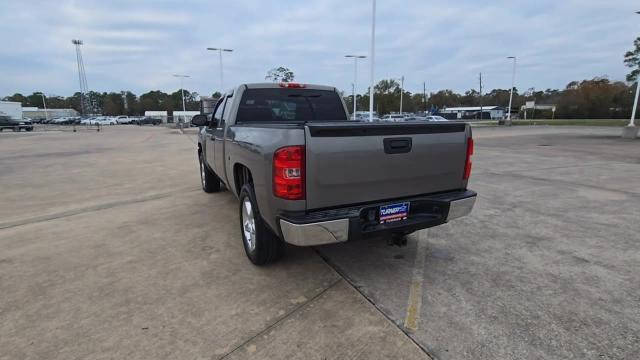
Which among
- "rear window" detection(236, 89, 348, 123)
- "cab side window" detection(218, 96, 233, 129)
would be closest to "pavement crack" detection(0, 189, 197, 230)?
"cab side window" detection(218, 96, 233, 129)

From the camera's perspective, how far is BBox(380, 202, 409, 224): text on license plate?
3.19 meters

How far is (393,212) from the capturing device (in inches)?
127

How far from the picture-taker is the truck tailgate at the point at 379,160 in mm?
2896

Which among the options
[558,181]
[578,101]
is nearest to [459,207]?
[558,181]

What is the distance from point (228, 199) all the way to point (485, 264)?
4642 mm

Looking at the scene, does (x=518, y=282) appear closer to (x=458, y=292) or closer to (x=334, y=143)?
(x=458, y=292)

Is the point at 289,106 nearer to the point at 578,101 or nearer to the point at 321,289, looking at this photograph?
the point at 321,289

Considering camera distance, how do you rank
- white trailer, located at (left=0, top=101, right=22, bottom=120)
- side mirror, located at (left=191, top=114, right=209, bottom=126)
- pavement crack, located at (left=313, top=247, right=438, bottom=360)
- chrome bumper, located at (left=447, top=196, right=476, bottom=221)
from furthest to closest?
white trailer, located at (left=0, top=101, right=22, bottom=120), side mirror, located at (left=191, top=114, right=209, bottom=126), chrome bumper, located at (left=447, top=196, right=476, bottom=221), pavement crack, located at (left=313, top=247, right=438, bottom=360)

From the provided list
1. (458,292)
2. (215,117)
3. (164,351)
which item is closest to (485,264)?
(458,292)

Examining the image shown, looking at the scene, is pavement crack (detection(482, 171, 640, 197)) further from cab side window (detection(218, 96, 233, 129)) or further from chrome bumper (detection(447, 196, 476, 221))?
cab side window (detection(218, 96, 233, 129))

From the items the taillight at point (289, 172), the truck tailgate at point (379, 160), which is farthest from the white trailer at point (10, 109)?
the truck tailgate at point (379, 160)

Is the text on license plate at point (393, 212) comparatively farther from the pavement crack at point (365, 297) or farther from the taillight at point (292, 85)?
the taillight at point (292, 85)

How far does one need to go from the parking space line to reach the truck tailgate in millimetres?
866

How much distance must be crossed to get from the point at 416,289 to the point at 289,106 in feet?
9.89
